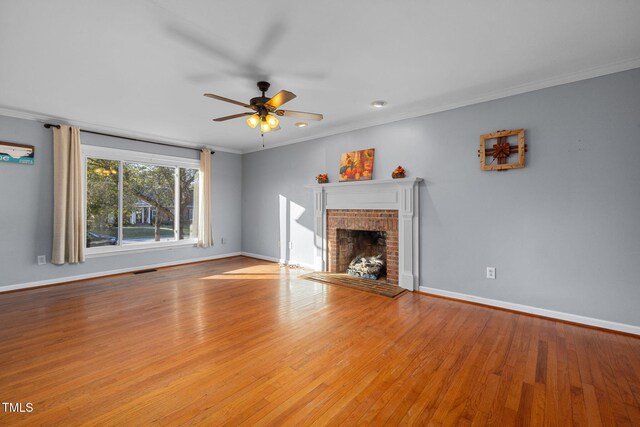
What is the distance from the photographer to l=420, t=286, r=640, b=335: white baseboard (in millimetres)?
2799

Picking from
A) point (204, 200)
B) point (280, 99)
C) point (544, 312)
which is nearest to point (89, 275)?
point (204, 200)

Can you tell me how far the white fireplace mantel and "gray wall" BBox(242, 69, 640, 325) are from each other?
0.41ft

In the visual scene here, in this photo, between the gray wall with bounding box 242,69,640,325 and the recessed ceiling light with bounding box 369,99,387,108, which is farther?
the recessed ceiling light with bounding box 369,99,387,108

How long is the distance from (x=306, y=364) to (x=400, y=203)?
106 inches

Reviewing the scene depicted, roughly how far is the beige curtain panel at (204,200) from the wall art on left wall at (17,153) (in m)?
2.55

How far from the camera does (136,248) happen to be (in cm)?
535

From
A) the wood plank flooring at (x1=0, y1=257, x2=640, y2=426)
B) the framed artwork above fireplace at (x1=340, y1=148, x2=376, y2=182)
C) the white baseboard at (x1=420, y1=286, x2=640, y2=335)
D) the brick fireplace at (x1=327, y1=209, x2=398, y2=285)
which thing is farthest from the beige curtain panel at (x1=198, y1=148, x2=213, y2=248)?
the white baseboard at (x1=420, y1=286, x2=640, y2=335)

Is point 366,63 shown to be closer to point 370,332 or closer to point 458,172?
point 458,172

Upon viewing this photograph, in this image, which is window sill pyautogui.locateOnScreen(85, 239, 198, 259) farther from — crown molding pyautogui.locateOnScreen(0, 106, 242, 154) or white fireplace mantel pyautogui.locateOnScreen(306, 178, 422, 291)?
white fireplace mantel pyautogui.locateOnScreen(306, 178, 422, 291)

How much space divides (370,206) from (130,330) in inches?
134

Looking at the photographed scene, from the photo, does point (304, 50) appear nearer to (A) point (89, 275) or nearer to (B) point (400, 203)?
(B) point (400, 203)

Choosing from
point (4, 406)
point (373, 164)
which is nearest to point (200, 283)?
point (4, 406)

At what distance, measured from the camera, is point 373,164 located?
4.63 m

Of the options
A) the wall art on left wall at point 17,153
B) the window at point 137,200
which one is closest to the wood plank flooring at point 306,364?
the window at point 137,200
